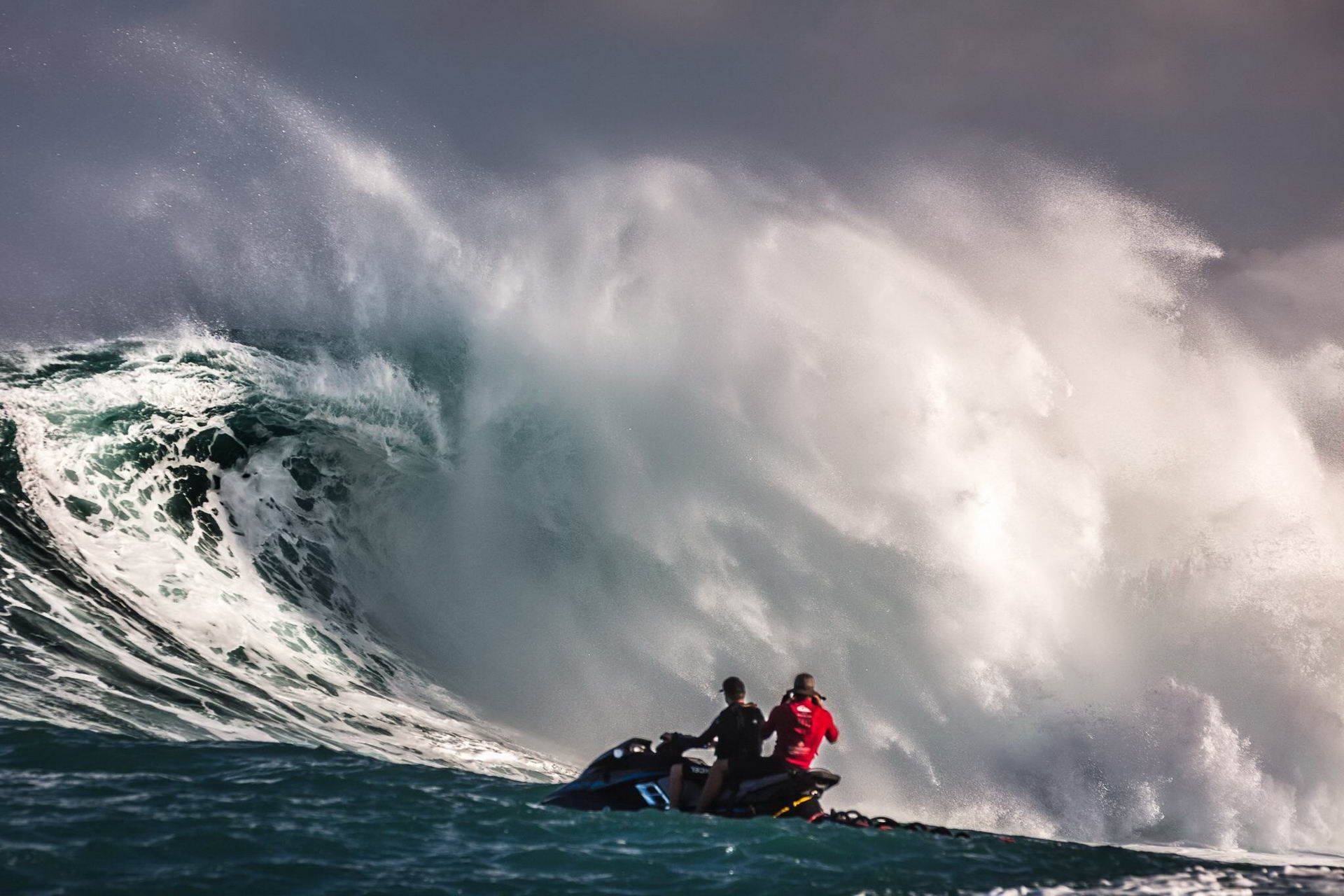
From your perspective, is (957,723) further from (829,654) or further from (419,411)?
(419,411)

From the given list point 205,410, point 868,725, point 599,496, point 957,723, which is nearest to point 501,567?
point 599,496

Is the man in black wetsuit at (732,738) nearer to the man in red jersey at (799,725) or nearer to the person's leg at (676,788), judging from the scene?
the person's leg at (676,788)

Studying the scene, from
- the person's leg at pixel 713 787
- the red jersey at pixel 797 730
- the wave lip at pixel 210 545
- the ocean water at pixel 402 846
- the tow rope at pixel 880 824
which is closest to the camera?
the ocean water at pixel 402 846

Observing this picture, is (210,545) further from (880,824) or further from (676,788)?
(880,824)

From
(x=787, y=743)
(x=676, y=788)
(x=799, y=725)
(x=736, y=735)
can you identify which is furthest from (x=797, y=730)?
(x=676, y=788)

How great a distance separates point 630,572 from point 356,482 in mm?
6456

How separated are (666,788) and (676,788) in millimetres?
109

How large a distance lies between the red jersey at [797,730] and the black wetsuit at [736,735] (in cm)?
10

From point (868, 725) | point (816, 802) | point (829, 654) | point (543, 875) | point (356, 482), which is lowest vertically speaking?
point (543, 875)

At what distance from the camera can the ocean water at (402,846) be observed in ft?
18.0

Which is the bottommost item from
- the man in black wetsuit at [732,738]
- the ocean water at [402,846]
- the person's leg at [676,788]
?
the ocean water at [402,846]

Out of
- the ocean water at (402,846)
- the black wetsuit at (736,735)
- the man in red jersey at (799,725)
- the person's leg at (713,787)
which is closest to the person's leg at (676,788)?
the person's leg at (713,787)

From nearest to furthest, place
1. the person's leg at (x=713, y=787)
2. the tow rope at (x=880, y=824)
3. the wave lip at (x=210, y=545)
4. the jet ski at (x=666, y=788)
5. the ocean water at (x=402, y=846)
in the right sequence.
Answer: the ocean water at (x=402, y=846)
the tow rope at (x=880, y=824)
the jet ski at (x=666, y=788)
the person's leg at (x=713, y=787)
the wave lip at (x=210, y=545)

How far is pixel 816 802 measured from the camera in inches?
320
